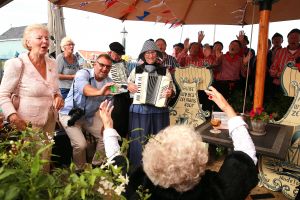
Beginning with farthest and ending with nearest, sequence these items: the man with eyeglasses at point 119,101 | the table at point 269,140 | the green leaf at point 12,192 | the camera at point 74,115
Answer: the man with eyeglasses at point 119,101
the camera at point 74,115
the table at point 269,140
the green leaf at point 12,192

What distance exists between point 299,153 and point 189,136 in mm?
2572

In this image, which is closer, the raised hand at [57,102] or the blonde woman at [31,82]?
the blonde woman at [31,82]

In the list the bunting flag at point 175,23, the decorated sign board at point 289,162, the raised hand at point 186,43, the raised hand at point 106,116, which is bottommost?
the decorated sign board at point 289,162

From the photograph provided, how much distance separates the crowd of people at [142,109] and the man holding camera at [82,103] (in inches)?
0.5

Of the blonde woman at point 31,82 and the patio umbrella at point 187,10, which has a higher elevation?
the patio umbrella at point 187,10

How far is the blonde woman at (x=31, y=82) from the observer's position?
7.69 feet

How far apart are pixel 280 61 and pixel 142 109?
8.58 ft

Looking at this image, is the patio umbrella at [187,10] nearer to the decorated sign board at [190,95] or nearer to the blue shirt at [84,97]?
the decorated sign board at [190,95]

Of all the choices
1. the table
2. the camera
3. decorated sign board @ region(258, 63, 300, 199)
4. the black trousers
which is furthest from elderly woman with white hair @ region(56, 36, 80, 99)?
decorated sign board @ region(258, 63, 300, 199)

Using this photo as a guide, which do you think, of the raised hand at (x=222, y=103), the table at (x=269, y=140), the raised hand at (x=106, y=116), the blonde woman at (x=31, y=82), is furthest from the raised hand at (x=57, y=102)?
the raised hand at (x=222, y=103)

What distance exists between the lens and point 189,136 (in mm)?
1236

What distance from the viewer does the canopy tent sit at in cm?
489

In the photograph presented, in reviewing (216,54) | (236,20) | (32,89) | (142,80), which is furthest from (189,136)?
(236,20)

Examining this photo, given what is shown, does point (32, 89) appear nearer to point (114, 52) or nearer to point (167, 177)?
point (167, 177)
